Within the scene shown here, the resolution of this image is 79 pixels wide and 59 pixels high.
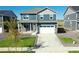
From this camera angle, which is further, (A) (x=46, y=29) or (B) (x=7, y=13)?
(A) (x=46, y=29)

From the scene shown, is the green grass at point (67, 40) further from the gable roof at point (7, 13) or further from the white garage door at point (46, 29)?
the gable roof at point (7, 13)

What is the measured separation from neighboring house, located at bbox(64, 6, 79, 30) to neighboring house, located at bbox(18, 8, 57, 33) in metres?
0.40

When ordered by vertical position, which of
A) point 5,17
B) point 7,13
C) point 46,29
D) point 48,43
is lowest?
point 48,43

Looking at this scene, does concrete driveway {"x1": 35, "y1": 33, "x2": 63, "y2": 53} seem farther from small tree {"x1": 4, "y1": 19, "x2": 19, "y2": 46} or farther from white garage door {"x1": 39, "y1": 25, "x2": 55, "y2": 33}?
small tree {"x1": 4, "y1": 19, "x2": 19, "y2": 46}

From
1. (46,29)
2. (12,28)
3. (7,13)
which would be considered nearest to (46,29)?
(46,29)

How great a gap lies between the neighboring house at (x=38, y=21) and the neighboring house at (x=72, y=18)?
15.8 inches

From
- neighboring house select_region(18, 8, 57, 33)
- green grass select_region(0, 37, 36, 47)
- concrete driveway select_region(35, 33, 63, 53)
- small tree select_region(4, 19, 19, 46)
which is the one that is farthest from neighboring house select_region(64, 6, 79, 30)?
small tree select_region(4, 19, 19, 46)

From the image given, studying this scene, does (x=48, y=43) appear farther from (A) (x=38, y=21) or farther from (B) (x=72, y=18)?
(B) (x=72, y=18)

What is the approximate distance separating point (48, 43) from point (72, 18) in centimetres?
119

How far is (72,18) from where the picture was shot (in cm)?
952
